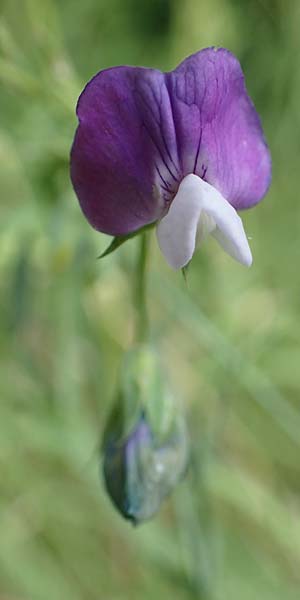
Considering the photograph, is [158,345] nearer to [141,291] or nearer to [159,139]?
[141,291]

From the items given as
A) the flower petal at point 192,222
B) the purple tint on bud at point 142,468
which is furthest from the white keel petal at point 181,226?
the purple tint on bud at point 142,468

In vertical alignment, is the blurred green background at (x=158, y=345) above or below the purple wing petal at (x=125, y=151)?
below

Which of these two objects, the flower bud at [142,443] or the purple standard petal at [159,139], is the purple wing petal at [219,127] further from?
the flower bud at [142,443]

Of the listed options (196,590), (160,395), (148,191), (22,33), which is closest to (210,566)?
(196,590)

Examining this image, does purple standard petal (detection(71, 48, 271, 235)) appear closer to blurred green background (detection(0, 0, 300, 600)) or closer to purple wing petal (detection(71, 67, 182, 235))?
purple wing petal (detection(71, 67, 182, 235))

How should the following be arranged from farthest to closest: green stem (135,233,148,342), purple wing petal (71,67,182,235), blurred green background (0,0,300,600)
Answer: blurred green background (0,0,300,600) → green stem (135,233,148,342) → purple wing petal (71,67,182,235)

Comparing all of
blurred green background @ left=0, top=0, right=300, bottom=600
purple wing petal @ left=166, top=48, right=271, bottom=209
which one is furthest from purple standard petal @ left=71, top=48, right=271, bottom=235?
blurred green background @ left=0, top=0, right=300, bottom=600
